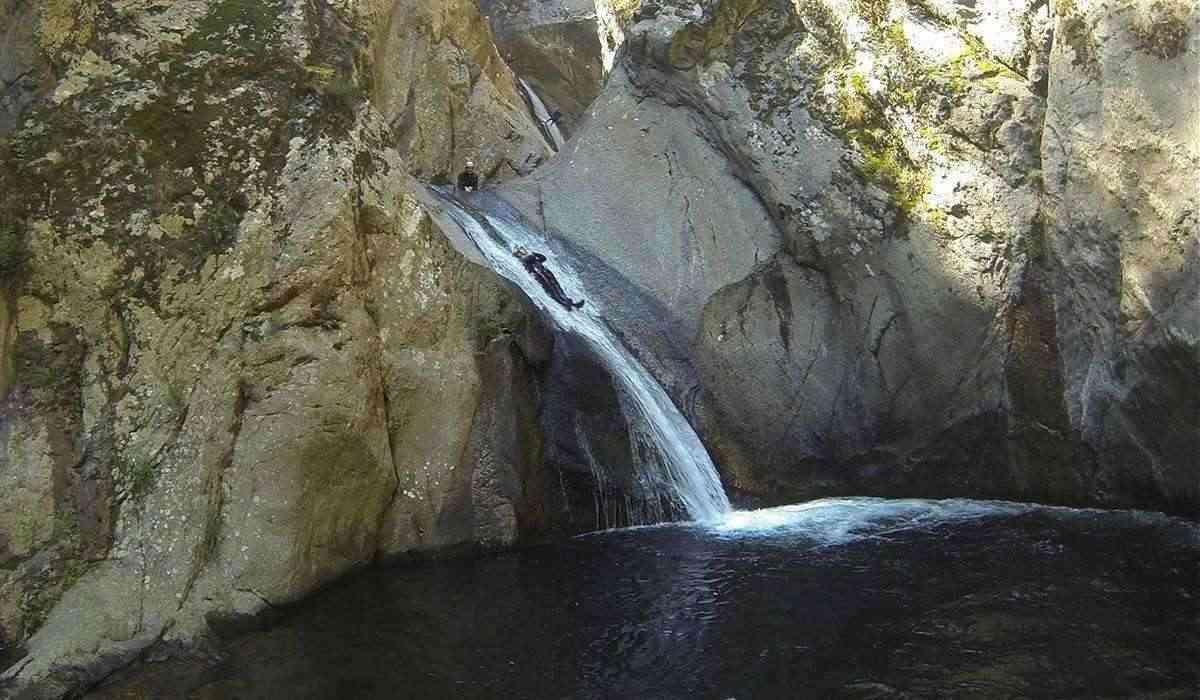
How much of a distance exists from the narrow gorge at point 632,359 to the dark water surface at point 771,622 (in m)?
0.05

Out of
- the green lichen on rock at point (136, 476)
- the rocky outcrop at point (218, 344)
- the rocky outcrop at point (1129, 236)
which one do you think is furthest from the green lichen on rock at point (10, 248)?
the rocky outcrop at point (1129, 236)

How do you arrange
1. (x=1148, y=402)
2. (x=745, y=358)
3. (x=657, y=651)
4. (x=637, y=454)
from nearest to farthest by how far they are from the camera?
(x=657, y=651)
(x=1148, y=402)
(x=637, y=454)
(x=745, y=358)

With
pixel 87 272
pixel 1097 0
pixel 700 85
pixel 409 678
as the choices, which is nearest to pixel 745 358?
pixel 700 85

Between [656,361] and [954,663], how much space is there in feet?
19.9

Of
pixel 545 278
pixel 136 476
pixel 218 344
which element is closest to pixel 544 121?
pixel 545 278

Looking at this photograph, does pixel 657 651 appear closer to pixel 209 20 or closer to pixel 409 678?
pixel 409 678

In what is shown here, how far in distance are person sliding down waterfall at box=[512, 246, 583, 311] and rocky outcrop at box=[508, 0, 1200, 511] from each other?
21.5 inches

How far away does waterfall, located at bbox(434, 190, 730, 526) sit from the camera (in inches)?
415

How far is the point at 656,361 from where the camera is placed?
11891 mm

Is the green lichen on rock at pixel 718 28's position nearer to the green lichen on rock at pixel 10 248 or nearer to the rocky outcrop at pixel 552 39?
the green lichen on rock at pixel 10 248

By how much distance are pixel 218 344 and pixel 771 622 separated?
521 centimetres

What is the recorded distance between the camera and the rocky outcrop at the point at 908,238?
9.16 metres

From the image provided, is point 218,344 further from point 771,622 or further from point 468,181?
point 468,181

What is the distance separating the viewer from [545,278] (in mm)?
12117
